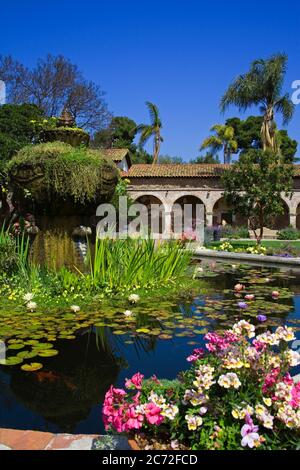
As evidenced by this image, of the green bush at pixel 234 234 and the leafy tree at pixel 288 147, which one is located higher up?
the leafy tree at pixel 288 147

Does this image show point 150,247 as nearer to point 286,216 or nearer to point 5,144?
point 5,144

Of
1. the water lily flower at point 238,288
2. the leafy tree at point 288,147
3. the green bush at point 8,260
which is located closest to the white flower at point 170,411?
the water lily flower at point 238,288

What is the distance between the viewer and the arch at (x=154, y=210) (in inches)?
1128

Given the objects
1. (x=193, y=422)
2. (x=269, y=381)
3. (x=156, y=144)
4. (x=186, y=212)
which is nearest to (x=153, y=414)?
(x=193, y=422)

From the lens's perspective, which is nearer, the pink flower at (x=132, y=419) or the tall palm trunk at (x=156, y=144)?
the pink flower at (x=132, y=419)

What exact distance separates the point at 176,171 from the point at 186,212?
3219 millimetres

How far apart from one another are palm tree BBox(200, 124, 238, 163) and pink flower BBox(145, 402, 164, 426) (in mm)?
36137

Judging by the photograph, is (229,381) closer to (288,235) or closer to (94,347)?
(94,347)

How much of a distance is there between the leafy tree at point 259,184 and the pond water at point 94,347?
9.18m

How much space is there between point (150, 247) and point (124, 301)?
109 centimetres

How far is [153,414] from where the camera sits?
1.72m

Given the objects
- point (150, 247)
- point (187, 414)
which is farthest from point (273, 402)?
point (150, 247)

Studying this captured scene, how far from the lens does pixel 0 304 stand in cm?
473

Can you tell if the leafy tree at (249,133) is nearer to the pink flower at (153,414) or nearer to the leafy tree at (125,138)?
the leafy tree at (125,138)
